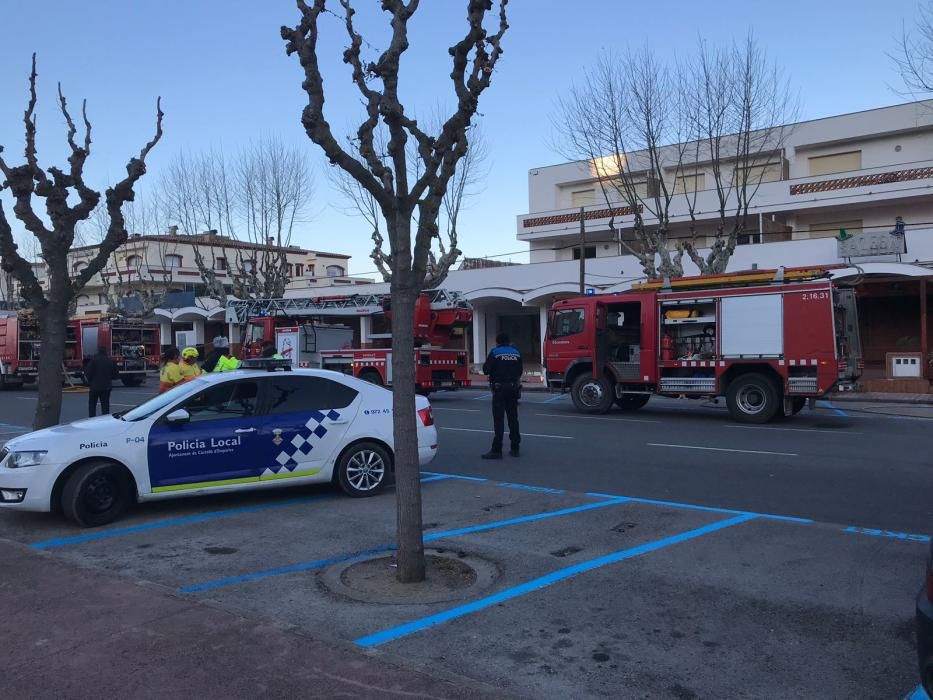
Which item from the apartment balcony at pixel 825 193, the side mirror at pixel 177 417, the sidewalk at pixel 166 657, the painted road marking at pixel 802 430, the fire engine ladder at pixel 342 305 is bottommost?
the sidewalk at pixel 166 657

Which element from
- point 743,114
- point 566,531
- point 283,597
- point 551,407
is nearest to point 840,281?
point 551,407

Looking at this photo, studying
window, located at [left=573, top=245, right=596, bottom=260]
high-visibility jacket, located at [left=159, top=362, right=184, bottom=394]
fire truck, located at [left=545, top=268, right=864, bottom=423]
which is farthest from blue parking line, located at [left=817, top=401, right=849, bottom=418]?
window, located at [left=573, top=245, right=596, bottom=260]

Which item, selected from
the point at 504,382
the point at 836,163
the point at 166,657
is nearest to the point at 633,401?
the point at 504,382

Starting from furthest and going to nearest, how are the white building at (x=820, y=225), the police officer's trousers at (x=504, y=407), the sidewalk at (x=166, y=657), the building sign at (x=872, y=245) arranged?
1. the white building at (x=820, y=225)
2. the building sign at (x=872, y=245)
3. the police officer's trousers at (x=504, y=407)
4. the sidewalk at (x=166, y=657)

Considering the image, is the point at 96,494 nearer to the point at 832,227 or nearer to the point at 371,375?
the point at 371,375

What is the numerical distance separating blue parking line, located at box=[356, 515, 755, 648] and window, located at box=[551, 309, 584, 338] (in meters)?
10.9

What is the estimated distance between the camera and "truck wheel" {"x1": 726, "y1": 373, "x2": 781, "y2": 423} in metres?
15.7

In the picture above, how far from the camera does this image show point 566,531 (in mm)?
7207

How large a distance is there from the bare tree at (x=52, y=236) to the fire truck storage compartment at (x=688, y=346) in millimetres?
10628

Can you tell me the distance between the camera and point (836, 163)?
102ft

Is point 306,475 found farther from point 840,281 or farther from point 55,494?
point 840,281

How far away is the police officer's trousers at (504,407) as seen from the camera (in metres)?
11.5

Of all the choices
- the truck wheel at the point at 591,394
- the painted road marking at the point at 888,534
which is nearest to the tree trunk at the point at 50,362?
the painted road marking at the point at 888,534

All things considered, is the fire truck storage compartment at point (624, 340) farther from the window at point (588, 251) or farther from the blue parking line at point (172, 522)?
the window at point (588, 251)
